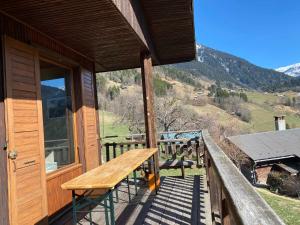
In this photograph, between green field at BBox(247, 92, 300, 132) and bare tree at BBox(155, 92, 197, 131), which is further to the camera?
green field at BBox(247, 92, 300, 132)

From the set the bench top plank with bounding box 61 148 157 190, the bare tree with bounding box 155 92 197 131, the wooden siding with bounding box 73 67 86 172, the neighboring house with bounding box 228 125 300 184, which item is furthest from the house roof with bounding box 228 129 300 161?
the bench top plank with bounding box 61 148 157 190

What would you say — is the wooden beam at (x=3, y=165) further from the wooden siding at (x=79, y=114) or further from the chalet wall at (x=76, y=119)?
the wooden siding at (x=79, y=114)

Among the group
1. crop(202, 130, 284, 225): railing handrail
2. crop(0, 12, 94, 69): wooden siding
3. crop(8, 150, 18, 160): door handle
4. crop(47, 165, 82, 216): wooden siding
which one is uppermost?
crop(0, 12, 94, 69): wooden siding

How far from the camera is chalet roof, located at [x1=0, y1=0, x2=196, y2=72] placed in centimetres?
310

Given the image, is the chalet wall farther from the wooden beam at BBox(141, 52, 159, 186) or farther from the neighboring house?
the neighboring house

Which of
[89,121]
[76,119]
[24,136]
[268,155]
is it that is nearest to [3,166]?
[24,136]

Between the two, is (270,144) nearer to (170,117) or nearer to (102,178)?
(170,117)

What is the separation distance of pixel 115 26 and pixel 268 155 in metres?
26.1

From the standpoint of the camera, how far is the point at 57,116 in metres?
4.40

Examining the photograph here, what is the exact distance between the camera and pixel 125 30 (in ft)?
13.1

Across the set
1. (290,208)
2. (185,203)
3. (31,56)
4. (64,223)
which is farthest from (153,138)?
(290,208)

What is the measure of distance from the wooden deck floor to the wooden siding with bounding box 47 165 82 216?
0.45 metres

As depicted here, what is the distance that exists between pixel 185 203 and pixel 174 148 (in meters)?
2.81

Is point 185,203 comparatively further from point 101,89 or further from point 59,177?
point 101,89
